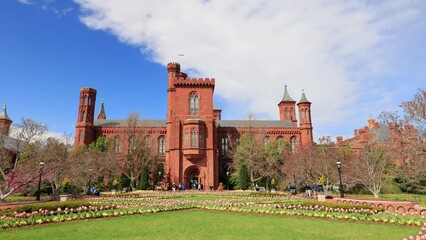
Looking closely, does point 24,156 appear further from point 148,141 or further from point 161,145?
point 161,145

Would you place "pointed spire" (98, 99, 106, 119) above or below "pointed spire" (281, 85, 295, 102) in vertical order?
below

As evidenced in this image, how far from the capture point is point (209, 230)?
9.36 meters

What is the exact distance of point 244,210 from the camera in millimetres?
14641

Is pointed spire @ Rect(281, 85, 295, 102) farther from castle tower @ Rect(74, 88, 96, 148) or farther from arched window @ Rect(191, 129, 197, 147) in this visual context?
castle tower @ Rect(74, 88, 96, 148)

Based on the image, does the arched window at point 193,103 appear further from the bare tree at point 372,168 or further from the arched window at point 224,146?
the bare tree at point 372,168

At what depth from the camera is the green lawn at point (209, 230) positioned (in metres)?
8.49

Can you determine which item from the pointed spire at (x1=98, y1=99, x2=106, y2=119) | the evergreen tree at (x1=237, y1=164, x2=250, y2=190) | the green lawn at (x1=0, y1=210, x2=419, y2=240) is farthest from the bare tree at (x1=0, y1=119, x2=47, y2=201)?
the pointed spire at (x1=98, y1=99, x2=106, y2=119)

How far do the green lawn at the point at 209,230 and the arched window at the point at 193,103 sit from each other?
34.2 m

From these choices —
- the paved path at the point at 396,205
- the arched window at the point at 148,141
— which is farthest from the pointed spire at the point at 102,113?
the paved path at the point at 396,205

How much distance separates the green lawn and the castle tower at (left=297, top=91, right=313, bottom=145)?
46748 millimetres

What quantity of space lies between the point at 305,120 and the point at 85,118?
43.5 meters

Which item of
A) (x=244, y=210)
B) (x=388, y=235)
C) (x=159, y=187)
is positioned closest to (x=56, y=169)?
(x=159, y=187)

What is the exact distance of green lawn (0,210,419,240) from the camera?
849 cm

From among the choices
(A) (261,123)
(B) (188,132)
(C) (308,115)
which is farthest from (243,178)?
(C) (308,115)
